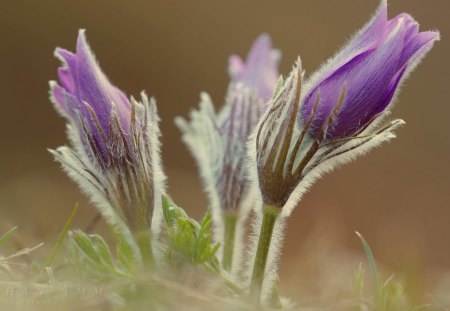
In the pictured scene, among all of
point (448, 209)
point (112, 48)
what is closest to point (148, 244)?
point (448, 209)

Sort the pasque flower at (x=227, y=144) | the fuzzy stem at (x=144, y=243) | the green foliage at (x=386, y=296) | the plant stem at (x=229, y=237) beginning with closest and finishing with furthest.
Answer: the green foliage at (x=386, y=296) < the fuzzy stem at (x=144, y=243) < the plant stem at (x=229, y=237) < the pasque flower at (x=227, y=144)

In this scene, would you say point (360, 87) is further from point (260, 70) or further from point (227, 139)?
point (260, 70)

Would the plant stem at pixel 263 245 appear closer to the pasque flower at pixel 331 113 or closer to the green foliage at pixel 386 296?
the pasque flower at pixel 331 113

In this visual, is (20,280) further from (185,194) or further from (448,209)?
(448,209)

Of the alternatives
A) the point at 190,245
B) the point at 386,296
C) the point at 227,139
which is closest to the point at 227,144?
the point at 227,139

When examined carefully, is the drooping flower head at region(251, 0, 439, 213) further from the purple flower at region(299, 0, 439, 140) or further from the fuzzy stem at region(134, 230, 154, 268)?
the fuzzy stem at region(134, 230, 154, 268)

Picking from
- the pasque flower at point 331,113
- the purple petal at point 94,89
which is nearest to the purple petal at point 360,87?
the pasque flower at point 331,113
